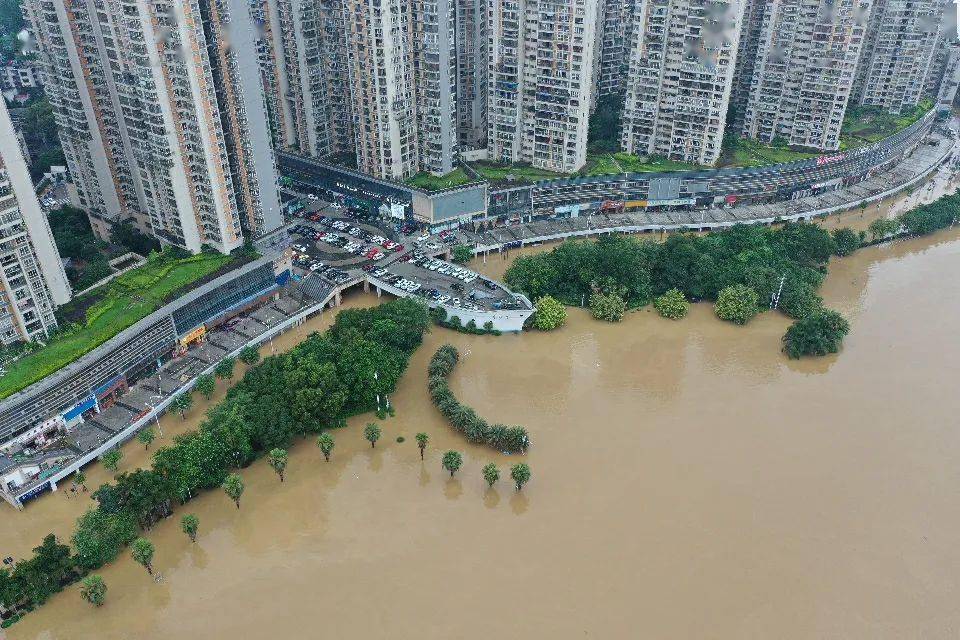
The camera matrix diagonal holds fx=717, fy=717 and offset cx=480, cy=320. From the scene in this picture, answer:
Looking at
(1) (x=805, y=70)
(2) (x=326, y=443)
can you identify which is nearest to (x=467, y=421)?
(2) (x=326, y=443)

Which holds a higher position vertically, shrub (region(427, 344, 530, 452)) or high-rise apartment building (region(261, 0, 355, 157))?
high-rise apartment building (region(261, 0, 355, 157))

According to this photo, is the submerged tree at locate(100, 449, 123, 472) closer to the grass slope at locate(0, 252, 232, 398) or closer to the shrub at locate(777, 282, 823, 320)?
the grass slope at locate(0, 252, 232, 398)

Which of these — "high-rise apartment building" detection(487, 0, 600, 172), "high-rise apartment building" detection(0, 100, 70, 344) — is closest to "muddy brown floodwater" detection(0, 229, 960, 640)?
"high-rise apartment building" detection(0, 100, 70, 344)

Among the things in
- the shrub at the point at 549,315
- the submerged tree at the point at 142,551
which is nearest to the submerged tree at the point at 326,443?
the submerged tree at the point at 142,551

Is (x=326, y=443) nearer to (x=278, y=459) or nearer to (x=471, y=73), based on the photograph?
(x=278, y=459)

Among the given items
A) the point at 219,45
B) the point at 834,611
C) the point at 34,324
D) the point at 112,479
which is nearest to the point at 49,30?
the point at 219,45

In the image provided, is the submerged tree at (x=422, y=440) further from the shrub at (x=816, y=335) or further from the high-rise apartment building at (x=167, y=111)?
the shrub at (x=816, y=335)
